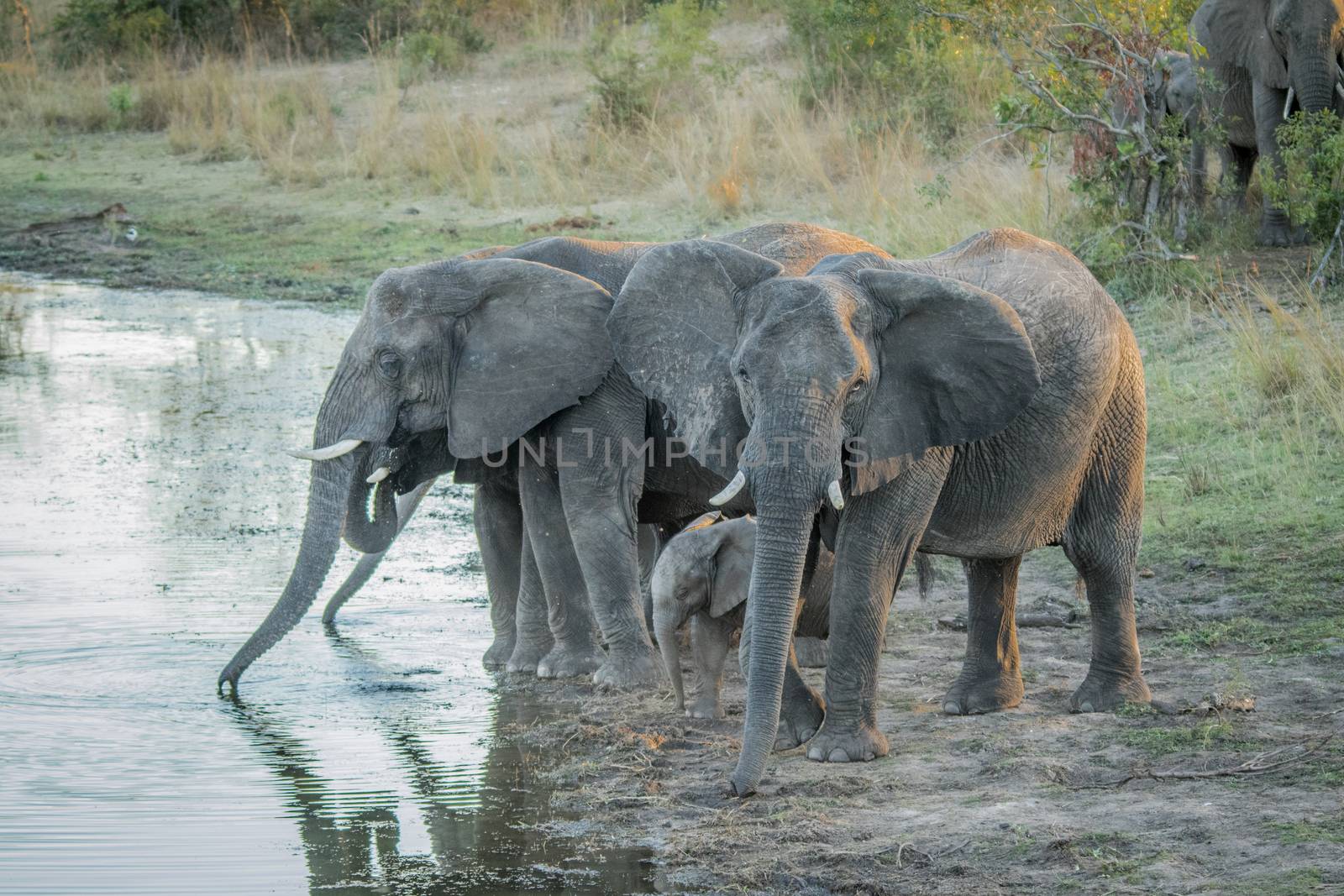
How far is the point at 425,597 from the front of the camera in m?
8.31

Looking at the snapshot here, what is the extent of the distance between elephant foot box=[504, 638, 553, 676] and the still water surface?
5.2 inches

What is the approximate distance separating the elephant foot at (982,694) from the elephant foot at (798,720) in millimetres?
558

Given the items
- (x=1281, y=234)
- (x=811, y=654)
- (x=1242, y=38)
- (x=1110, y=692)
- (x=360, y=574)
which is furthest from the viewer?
(x=1242, y=38)

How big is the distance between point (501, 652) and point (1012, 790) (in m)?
2.63

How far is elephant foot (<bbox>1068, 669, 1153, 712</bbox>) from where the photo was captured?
6.19 meters

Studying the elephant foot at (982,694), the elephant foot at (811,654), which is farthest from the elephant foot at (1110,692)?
the elephant foot at (811,654)

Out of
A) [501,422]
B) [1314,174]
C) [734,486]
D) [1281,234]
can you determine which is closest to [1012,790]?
[734,486]

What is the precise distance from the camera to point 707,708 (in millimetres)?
6336

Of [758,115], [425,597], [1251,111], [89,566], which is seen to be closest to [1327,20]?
[1251,111]

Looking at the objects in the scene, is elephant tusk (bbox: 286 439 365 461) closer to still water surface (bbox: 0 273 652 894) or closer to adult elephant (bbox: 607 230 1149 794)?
still water surface (bbox: 0 273 652 894)

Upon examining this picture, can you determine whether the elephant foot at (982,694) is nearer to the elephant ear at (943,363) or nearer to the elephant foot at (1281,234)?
the elephant ear at (943,363)

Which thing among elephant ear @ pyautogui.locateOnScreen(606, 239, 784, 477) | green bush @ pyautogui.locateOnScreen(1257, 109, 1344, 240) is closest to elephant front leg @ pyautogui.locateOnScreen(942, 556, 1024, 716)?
elephant ear @ pyautogui.locateOnScreen(606, 239, 784, 477)

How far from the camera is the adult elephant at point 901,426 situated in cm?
516

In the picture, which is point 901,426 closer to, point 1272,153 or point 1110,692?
point 1110,692
